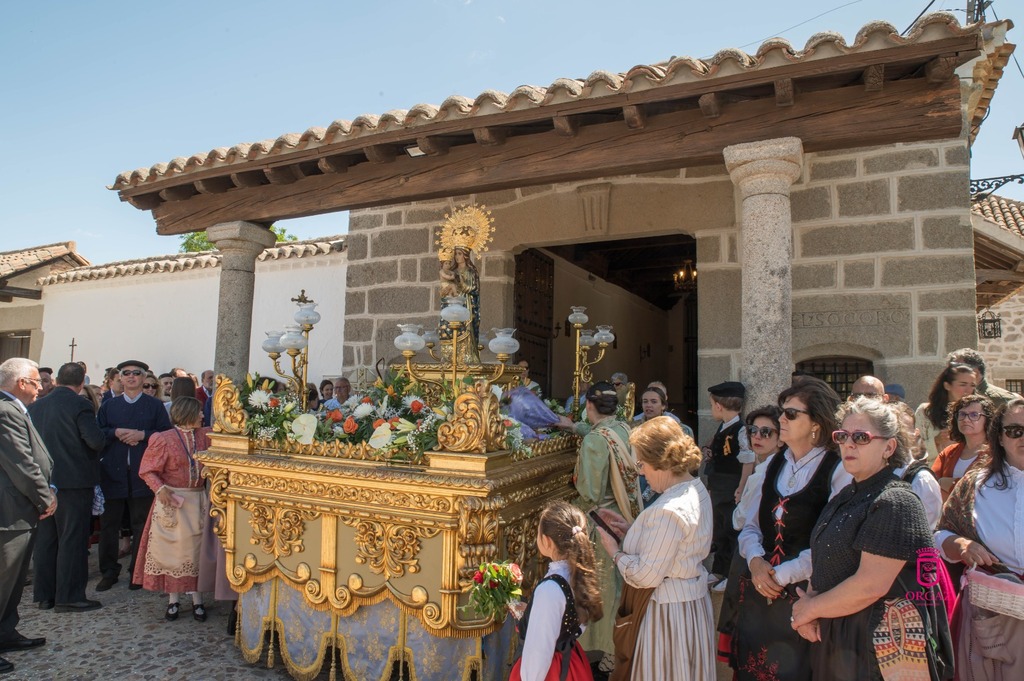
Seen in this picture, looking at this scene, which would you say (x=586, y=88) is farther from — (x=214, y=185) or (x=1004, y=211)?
(x=1004, y=211)

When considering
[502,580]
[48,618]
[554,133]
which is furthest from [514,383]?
[48,618]

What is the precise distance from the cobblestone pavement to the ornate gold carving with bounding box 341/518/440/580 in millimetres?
853

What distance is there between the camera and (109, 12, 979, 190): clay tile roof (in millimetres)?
3570

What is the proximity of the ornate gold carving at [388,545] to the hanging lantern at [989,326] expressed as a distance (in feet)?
44.3

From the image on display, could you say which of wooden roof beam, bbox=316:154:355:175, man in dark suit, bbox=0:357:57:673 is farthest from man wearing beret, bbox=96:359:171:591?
wooden roof beam, bbox=316:154:355:175

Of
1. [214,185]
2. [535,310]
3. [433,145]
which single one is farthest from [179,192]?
[535,310]

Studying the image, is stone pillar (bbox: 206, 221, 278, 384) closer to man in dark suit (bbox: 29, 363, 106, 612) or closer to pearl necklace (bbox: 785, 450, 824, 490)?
man in dark suit (bbox: 29, 363, 106, 612)

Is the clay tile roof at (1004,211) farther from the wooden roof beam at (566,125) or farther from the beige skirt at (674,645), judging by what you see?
the beige skirt at (674,645)

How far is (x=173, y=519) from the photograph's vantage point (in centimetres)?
436

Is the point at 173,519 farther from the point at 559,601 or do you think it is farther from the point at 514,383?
the point at 559,601

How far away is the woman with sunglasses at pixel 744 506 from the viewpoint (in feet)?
8.61

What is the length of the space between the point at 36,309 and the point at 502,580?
13781mm

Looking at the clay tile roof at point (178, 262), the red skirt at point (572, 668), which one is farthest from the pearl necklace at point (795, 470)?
the clay tile roof at point (178, 262)

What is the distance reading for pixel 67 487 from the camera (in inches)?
183
